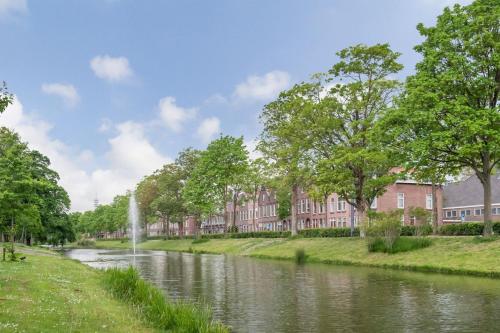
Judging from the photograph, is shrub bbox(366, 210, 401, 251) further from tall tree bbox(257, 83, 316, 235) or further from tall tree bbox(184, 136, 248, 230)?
tall tree bbox(184, 136, 248, 230)

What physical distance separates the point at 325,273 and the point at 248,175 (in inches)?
2104

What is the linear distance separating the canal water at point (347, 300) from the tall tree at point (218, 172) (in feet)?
191

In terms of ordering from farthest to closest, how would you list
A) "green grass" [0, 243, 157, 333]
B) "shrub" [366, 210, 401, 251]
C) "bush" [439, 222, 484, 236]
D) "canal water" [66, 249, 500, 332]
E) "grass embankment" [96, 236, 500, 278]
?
"bush" [439, 222, 484, 236], "shrub" [366, 210, 401, 251], "grass embankment" [96, 236, 500, 278], "canal water" [66, 249, 500, 332], "green grass" [0, 243, 157, 333]

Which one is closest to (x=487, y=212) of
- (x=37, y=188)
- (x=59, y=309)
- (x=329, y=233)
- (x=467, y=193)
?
(x=329, y=233)

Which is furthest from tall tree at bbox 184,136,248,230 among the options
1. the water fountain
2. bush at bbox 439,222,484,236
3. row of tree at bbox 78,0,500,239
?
bush at bbox 439,222,484,236

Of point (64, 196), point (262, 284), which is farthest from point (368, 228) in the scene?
point (64, 196)

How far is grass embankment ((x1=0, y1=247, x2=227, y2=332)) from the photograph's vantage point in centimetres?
1336

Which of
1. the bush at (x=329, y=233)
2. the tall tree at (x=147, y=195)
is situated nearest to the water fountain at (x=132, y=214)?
the tall tree at (x=147, y=195)

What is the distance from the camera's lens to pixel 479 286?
2688cm

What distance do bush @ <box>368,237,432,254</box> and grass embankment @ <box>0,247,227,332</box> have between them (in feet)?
91.1

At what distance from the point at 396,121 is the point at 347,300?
2569 centimetres

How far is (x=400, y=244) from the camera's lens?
4394 centimetres

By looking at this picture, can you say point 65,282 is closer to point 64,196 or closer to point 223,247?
point 223,247

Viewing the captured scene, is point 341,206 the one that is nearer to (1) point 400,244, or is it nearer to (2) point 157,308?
(1) point 400,244
